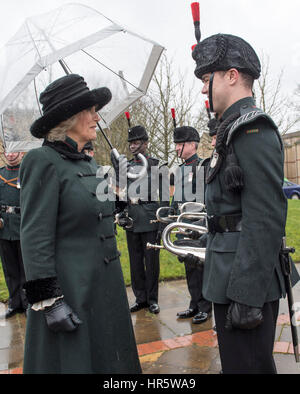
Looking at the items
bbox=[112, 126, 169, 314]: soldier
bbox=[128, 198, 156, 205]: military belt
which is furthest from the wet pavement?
bbox=[128, 198, 156, 205]: military belt

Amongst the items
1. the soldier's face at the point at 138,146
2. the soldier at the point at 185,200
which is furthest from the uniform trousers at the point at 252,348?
the soldier's face at the point at 138,146

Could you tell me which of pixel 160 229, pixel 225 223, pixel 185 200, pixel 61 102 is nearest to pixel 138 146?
pixel 185 200

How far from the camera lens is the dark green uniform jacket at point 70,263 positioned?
209 cm

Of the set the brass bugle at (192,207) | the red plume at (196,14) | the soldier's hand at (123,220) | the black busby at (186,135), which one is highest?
the red plume at (196,14)

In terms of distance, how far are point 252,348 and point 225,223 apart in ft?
2.04

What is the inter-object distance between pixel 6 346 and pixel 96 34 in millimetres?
3347

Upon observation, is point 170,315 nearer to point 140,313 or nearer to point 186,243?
point 140,313

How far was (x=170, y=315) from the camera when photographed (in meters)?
4.80

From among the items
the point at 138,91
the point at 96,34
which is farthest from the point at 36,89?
the point at 138,91

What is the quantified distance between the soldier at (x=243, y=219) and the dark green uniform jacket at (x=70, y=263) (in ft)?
2.22

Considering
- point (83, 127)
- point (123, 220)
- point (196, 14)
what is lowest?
point (123, 220)

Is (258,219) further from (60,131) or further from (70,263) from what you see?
(60,131)

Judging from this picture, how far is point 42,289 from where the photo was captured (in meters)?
2.02

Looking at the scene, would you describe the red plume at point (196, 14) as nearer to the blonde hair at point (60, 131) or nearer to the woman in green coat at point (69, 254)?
the woman in green coat at point (69, 254)
